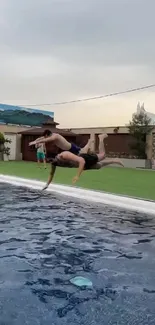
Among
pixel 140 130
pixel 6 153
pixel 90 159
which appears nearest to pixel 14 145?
pixel 6 153

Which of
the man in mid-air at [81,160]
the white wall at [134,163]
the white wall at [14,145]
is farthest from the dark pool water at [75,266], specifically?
the white wall at [14,145]

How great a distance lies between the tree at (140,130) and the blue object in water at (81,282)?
23634 millimetres

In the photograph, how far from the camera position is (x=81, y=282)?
507cm

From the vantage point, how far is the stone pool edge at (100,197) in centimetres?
1029

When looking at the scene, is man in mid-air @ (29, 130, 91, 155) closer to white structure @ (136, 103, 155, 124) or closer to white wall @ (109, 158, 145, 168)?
white wall @ (109, 158, 145, 168)

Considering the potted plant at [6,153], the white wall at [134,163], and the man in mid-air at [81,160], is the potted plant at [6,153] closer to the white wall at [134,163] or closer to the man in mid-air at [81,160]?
the white wall at [134,163]

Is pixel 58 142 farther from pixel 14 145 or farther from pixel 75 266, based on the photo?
pixel 14 145

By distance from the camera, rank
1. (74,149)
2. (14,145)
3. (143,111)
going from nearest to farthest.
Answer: (74,149) < (143,111) < (14,145)

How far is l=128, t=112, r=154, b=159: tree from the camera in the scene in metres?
28.1

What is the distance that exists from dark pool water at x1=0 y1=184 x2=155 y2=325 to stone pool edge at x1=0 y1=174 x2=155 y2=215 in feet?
1.57

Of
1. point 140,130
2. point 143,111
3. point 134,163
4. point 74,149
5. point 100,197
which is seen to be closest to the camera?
point 74,149

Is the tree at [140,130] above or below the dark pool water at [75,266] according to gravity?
above

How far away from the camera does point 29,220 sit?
903 cm

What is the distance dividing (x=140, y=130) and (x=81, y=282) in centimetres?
2388
